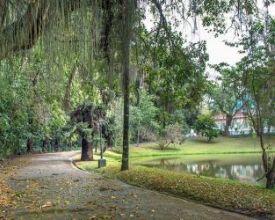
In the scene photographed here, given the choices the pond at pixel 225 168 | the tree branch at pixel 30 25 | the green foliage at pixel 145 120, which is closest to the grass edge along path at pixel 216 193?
the pond at pixel 225 168

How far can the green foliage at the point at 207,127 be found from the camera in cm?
5069

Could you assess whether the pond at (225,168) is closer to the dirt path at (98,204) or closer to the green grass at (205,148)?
the dirt path at (98,204)

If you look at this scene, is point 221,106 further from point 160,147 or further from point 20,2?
point 20,2

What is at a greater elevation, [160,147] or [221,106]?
[221,106]

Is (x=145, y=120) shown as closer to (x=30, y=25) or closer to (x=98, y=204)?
(x=98, y=204)

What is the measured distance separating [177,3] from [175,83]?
433 centimetres

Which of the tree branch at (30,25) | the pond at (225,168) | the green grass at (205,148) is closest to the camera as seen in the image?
the tree branch at (30,25)

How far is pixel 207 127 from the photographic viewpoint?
2048 inches

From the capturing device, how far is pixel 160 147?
153 feet

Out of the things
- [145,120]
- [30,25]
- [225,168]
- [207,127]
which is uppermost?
[145,120]

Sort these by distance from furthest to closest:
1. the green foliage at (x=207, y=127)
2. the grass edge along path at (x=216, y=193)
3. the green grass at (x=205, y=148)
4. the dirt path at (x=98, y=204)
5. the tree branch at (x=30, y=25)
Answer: the green foliage at (x=207, y=127), the green grass at (x=205, y=148), the grass edge along path at (x=216, y=193), the dirt path at (x=98, y=204), the tree branch at (x=30, y=25)

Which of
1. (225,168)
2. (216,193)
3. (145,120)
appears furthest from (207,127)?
(216,193)

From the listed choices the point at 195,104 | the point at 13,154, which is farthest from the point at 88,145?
the point at 195,104

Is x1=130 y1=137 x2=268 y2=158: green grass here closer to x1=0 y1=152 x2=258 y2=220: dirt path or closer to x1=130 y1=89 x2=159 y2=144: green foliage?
x1=130 y1=89 x2=159 y2=144: green foliage
